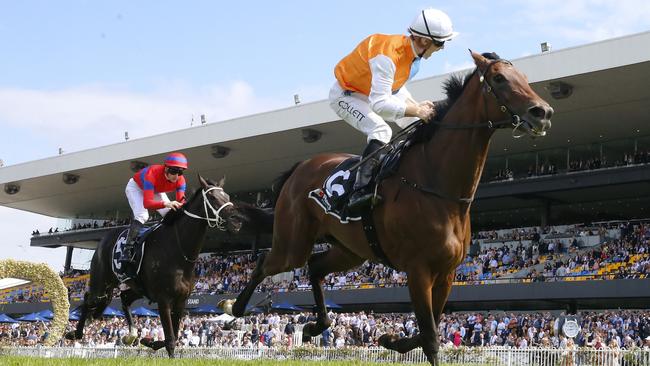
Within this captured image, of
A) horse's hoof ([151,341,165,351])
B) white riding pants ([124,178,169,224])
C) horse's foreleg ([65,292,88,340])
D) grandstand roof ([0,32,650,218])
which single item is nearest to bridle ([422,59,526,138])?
horse's hoof ([151,341,165,351])

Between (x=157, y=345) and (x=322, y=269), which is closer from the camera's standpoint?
(x=322, y=269)

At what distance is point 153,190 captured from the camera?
10750 millimetres

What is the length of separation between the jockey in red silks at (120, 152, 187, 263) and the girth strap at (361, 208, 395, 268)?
468 centimetres

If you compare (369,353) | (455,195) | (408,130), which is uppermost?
(408,130)

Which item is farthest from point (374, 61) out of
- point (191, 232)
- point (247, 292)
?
point (191, 232)

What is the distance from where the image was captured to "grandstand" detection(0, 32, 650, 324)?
24.9 m

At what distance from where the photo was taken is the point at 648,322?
19234mm

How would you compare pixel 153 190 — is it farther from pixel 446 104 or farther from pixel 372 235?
pixel 446 104

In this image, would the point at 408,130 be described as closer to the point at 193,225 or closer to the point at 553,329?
the point at 193,225

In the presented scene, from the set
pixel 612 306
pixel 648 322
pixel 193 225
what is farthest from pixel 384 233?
pixel 612 306

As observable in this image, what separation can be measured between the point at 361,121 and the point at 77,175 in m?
36.9

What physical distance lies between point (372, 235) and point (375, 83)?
1185mm

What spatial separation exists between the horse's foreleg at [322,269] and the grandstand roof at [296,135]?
18.4 meters

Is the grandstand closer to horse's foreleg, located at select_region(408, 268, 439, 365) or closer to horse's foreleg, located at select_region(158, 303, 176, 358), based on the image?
horse's foreleg, located at select_region(158, 303, 176, 358)
